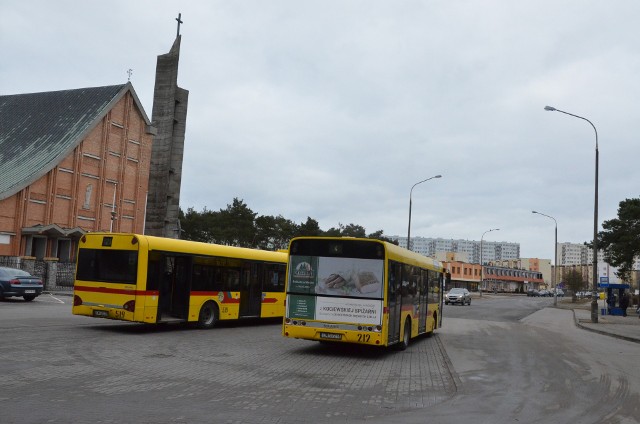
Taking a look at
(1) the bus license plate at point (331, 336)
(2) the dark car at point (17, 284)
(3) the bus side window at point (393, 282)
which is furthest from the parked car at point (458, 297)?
(1) the bus license plate at point (331, 336)

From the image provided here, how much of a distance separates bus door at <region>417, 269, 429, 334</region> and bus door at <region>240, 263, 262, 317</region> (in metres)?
5.53

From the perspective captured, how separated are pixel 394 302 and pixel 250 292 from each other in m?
7.02

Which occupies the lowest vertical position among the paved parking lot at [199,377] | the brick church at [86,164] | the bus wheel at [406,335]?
the paved parking lot at [199,377]

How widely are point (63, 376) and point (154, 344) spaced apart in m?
4.67

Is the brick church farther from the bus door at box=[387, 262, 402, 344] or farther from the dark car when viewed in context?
the bus door at box=[387, 262, 402, 344]

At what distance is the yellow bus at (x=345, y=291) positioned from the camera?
1326cm

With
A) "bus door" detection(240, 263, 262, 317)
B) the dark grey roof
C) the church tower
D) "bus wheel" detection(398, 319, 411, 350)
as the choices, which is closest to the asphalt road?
"bus wheel" detection(398, 319, 411, 350)

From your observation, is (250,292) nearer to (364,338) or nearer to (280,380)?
(364,338)

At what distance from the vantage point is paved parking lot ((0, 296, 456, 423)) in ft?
23.6

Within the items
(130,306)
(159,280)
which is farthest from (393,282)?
(130,306)

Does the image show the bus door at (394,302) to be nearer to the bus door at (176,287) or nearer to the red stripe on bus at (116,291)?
the bus door at (176,287)

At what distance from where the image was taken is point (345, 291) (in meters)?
13.5

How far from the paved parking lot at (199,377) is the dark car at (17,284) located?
1015 centimetres

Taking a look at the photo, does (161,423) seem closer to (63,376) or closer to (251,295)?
(63,376)
